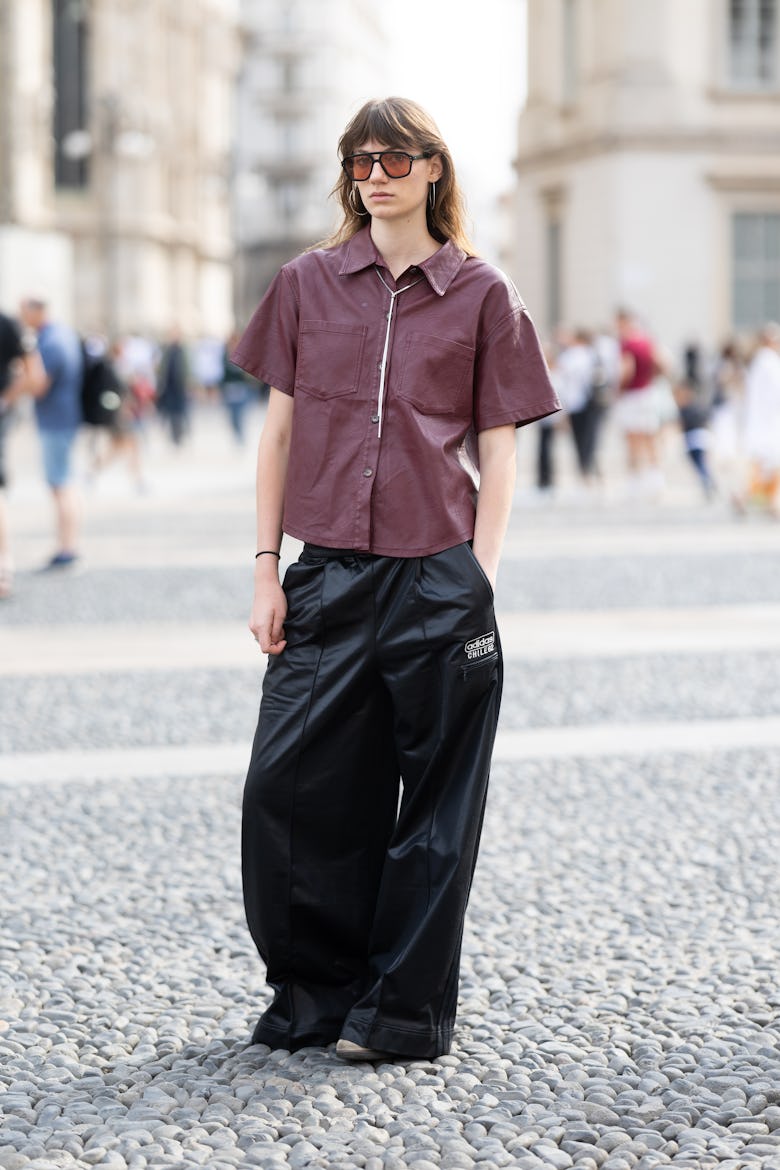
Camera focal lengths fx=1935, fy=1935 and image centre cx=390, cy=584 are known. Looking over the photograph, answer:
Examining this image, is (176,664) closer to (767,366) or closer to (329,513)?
(329,513)

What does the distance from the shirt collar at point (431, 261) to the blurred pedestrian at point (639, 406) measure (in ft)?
48.1

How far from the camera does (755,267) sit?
34.8 metres

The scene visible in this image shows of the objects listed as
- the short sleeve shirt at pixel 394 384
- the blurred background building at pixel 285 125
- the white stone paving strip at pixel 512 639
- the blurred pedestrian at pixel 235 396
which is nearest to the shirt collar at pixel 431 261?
the short sleeve shirt at pixel 394 384

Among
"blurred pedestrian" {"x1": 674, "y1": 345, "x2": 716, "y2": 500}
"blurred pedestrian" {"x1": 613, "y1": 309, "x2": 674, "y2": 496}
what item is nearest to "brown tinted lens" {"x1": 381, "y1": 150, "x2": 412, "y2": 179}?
"blurred pedestrian" {"x1": 613, "y1": 309, "x2": 674, "y2": 496}

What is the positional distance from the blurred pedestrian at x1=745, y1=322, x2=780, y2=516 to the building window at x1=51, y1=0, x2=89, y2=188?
136 feet

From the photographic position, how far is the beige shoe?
385 centimetres

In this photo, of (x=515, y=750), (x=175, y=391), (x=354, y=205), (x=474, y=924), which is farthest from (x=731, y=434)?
(x=354, y=205)

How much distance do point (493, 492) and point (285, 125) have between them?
104369 millimetres

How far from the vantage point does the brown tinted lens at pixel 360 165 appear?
3.75 m

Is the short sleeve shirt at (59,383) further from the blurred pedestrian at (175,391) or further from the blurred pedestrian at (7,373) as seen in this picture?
the blurred pedestrian at (175,391)

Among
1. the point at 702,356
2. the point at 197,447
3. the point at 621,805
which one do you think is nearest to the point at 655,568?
the point at 621,805

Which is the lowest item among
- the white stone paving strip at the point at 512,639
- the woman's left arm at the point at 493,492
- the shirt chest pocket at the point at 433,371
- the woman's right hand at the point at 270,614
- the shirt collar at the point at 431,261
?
the white stone paving strip at the point at 512,639

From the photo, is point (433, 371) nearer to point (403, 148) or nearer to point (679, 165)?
point (403, 148)

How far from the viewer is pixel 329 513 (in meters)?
3.82
